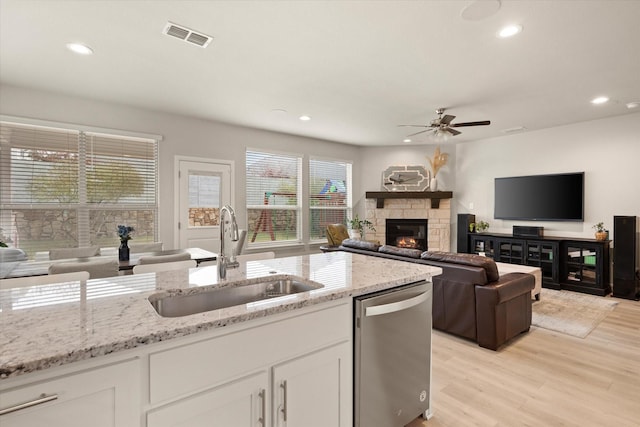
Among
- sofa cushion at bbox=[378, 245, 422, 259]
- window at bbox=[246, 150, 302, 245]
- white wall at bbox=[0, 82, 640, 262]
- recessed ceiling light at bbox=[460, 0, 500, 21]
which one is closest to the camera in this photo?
recessed ceiling light at bbox=[460, 0, 500, 21]

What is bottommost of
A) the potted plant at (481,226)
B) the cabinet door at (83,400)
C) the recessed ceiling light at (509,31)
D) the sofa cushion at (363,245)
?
the cabinet door at (83,400)

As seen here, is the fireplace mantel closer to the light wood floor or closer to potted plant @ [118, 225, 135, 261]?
the light wood floor

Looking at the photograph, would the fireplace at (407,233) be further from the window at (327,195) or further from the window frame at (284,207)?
the window frame at (284,207)

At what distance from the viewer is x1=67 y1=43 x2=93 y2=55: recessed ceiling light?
2758 millimetres

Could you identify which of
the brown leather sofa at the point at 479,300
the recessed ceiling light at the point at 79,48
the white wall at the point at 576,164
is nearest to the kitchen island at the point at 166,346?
the brown leather sofa at the point at 479,300

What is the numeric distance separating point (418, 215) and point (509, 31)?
4.71m

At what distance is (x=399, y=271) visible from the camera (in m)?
1.81

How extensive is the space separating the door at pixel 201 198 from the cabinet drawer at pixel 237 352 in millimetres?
4198

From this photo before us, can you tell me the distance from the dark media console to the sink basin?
17.1 ft

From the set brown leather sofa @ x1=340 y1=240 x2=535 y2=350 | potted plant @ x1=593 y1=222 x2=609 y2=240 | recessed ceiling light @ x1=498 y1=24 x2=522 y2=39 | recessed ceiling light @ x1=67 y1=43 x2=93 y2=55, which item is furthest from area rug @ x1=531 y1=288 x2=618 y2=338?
recessed ceiling light @ x1=67 y1=43 x2=93 y2=55

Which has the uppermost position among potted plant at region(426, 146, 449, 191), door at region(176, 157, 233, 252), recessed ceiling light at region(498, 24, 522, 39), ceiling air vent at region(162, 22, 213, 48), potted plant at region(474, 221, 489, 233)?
ceiling air vent at region(162, 22, 213, 48)

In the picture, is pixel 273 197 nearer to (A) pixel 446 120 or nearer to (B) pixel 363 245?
(B) pixel 363 245

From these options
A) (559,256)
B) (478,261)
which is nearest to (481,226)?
(559,256)

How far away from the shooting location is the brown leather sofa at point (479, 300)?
286cm
